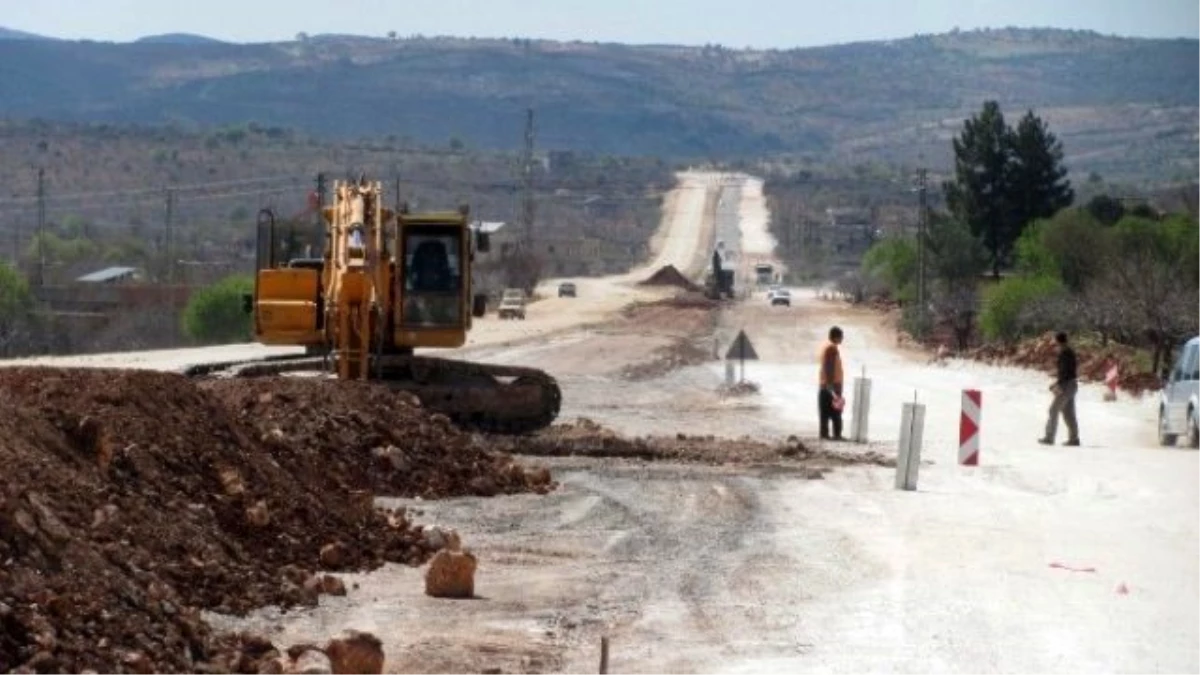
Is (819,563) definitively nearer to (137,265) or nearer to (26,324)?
(26,324)

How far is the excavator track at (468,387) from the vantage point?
3144 cm

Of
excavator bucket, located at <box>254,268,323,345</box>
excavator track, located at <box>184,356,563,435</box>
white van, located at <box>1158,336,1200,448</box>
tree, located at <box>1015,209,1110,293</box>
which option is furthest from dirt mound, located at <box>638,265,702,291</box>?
excavator bucket, located at <box>254,268,323,345</box>

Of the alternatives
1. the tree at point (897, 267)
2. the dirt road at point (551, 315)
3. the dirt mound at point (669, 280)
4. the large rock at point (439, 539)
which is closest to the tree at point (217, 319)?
the dirt road at point (551, 315)

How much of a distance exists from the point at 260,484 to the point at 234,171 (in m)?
170

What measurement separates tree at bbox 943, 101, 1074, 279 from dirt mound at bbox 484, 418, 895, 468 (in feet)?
219

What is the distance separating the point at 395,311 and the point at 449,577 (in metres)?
15.0

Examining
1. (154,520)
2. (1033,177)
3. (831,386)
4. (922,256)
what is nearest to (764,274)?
A: (1033,177)

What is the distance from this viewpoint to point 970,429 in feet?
98.3

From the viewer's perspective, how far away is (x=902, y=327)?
88.2m

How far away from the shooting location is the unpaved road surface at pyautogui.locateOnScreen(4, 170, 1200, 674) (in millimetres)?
15297

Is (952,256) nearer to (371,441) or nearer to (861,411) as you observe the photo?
(861,411)

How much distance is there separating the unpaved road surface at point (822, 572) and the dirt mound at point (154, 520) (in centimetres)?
62

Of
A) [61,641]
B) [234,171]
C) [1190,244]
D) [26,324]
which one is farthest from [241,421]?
[234,171]

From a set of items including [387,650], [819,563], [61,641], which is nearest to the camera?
[61,641]
